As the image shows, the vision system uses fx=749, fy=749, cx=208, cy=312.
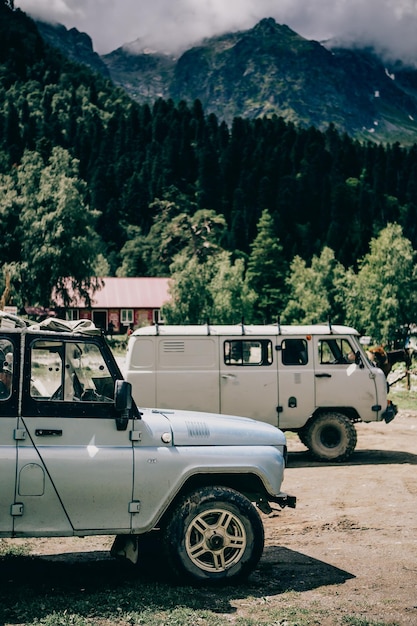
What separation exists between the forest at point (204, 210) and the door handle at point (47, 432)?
43.1 metres

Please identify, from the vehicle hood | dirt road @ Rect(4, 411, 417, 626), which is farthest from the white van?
the vehicle hood

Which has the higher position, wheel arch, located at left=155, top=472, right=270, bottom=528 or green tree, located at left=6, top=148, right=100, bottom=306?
green tree, located at left=6, top=148, right=100, bottom=306

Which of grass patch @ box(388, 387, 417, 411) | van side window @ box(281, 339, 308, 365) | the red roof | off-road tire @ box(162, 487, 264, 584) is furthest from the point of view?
the red roof

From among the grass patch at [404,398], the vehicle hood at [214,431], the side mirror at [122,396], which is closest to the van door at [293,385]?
the vehicle hood at [214,431]

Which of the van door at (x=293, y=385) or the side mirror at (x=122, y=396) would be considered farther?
the van door at (x=293, y=385)

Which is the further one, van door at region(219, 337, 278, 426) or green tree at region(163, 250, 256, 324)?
green tree at region(163, 250, 256, 324)

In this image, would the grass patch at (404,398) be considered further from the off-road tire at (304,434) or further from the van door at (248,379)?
the van door at (248,379)

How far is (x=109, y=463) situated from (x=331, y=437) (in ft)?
29.6

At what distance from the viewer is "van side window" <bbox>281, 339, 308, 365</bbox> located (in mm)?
15047

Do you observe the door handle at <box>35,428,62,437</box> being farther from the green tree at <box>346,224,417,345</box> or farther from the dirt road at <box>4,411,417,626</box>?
the green tree at <box>346,224,417,345</box>

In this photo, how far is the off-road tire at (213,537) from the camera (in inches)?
277

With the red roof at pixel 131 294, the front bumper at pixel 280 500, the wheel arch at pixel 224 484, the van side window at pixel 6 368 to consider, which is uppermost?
the red roof at pixel 131 294

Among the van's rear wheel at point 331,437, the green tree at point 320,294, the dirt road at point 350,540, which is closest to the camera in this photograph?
the dirt road at point 350,540

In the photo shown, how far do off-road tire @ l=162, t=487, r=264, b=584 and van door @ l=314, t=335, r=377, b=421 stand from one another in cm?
805
